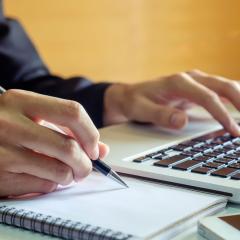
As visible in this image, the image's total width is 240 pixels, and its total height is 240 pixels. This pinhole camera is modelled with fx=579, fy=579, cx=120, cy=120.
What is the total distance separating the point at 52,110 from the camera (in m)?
0.56

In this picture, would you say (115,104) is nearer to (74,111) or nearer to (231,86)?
(231,86)

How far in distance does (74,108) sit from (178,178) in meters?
0.13

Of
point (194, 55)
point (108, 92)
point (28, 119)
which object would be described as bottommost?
point (194, 55)

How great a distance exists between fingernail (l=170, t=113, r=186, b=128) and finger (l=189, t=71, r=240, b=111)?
78 millimetres

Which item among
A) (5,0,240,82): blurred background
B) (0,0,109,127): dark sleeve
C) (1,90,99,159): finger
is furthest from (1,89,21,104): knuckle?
(5,0,240,82): blurred background

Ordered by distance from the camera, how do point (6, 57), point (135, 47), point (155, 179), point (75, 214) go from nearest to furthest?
point (75, 214)
point (155, 179)
point (6, 57)
point (135, 47)

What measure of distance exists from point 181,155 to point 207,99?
0.21 m

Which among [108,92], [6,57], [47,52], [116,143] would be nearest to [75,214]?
[116,143]

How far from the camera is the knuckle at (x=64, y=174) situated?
0.56 m

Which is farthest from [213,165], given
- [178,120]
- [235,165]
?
[178,120]

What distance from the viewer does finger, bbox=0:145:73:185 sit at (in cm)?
56

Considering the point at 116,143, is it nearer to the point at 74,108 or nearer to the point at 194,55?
the point at 74,108

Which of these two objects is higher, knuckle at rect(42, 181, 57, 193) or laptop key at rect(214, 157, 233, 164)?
laptop key at rect(214, 157, 233, 164)

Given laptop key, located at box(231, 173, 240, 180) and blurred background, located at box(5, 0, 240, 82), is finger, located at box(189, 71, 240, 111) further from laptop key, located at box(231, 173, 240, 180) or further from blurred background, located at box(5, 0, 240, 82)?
blurred background, located at box(5, 0, 240, 82)
